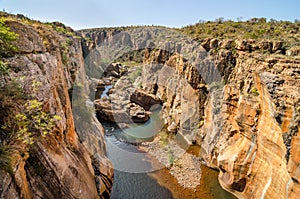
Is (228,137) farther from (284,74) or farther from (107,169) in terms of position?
Result: (107,169)

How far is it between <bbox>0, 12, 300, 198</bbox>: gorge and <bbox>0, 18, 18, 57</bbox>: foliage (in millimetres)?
185

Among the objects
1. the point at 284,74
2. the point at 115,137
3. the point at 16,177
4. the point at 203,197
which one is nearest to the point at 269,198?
A: the point at 203,197

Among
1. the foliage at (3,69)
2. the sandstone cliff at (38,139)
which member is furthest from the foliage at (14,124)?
the foliage at (3,69)

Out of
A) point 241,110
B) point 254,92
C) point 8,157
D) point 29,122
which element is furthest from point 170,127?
point 8,157

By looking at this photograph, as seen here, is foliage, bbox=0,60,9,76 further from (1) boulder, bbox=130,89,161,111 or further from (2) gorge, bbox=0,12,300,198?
(1) boulder, bbox=130,89,161,111

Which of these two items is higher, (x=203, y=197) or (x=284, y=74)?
(x=284, y=74)

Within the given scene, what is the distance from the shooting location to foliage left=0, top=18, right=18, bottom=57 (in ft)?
19.6

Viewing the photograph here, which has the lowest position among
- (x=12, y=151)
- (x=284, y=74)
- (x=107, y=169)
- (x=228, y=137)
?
(x=107, y=169)

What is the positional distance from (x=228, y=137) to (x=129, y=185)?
894cm

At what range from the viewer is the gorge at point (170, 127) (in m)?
6.49

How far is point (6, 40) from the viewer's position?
6297 mm

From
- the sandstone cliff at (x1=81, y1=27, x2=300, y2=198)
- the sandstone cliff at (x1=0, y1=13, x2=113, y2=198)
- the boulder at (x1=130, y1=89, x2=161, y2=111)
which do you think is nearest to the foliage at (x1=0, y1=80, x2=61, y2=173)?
the sandstone cliff at (x1=0, y1=13, x2=113, y2=198)

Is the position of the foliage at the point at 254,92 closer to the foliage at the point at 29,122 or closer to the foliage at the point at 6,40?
the foliage at the point at 29,122

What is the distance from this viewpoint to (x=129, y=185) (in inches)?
569
